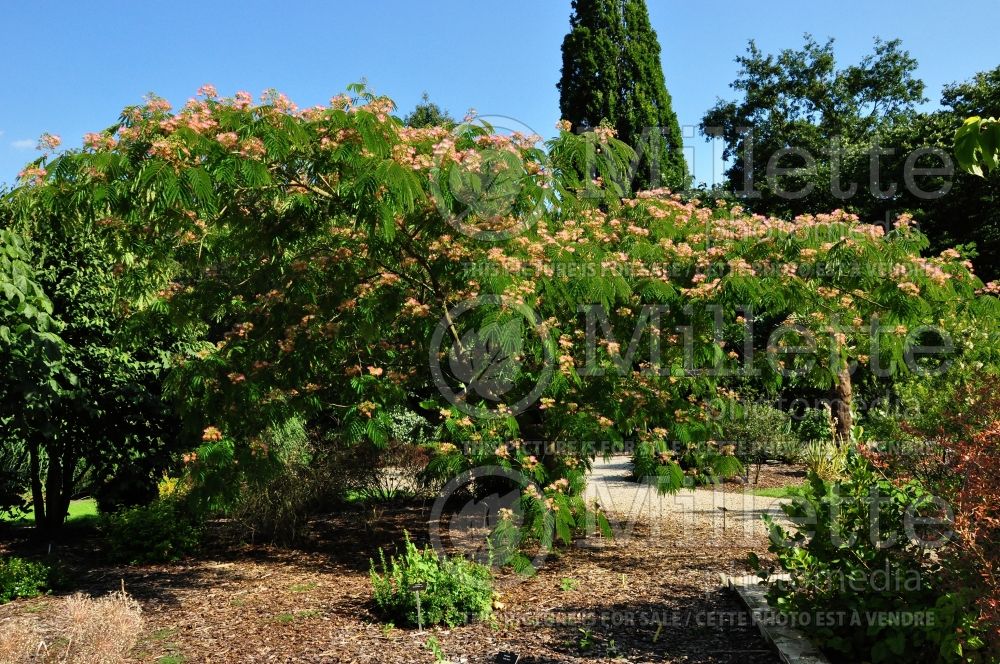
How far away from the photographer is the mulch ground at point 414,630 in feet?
16.5

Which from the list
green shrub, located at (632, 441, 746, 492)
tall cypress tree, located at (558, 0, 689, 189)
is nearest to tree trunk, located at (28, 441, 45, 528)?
green shrub, located at (632, 441, 746, 492)

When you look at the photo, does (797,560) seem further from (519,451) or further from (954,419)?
(519,451)

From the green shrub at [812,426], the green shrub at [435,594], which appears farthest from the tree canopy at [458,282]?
the green shrub at [812,426]

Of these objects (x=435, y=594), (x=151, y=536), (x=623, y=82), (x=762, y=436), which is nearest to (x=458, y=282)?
(x=435, y=594)

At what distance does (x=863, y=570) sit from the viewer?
455 centimetres

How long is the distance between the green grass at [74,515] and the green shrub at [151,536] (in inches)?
83.1

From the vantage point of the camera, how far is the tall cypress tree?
20.2 m

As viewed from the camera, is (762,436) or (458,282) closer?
(458,282)

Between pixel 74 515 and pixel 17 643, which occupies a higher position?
pixel 17 643

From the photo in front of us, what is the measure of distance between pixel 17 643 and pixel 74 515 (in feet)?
31.9

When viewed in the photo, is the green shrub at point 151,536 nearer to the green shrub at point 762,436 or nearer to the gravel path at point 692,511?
the gravel path at point 692,511

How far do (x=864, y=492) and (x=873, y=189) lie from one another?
17545 millimetres

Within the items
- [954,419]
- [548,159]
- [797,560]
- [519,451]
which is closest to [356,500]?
[519,451]

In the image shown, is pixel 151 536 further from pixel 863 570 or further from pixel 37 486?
pixel 863 570
